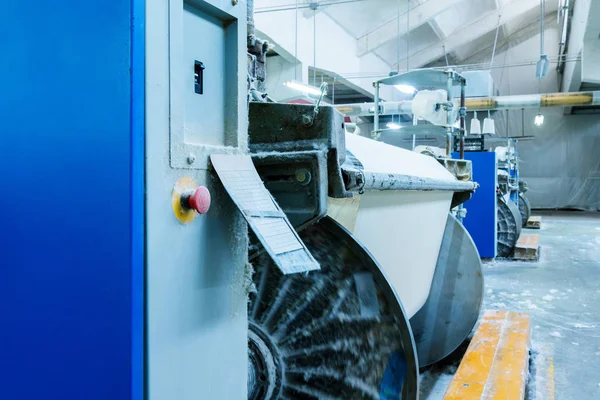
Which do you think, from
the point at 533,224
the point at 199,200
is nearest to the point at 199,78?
the point at 199,200

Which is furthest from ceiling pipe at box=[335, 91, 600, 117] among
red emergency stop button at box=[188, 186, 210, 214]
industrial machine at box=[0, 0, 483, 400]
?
red emergency stop button at box=[188, 186, 210, 214]

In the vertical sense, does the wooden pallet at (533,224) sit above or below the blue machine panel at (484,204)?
below

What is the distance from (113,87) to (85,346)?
34cm

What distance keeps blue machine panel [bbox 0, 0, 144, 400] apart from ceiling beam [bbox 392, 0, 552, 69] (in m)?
10.5

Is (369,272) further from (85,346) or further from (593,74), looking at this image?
(593,74)

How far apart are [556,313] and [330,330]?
2.89 metres

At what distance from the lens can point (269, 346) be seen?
1.21m

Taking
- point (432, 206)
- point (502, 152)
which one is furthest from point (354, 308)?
point (502, 152)

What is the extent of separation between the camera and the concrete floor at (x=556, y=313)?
2330 millimetres

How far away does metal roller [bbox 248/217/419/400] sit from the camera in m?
1.13

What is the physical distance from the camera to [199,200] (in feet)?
2.32

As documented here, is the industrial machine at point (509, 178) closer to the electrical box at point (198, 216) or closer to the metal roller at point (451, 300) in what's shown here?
the metal roller at point (451, 300)

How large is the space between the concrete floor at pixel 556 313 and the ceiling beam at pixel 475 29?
539cm

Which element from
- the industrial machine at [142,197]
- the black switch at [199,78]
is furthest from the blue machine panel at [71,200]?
the black switch at [199,78]
